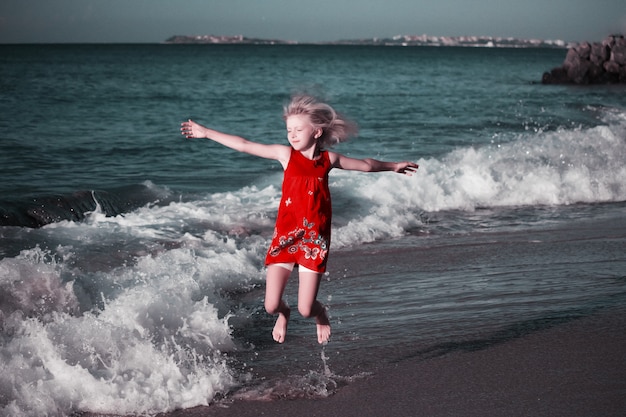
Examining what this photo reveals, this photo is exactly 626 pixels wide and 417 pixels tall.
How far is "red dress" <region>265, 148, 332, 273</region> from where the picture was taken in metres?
4.29

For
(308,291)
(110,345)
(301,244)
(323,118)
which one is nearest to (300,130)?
(323,118)

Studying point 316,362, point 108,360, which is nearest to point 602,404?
point 316,362

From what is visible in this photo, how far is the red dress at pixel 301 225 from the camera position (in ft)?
14.1

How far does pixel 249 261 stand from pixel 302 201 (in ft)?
9.94

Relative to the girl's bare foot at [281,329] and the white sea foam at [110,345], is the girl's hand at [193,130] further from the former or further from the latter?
the white sea foam at [110,345]

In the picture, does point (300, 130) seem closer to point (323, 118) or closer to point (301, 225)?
point (323, 118)

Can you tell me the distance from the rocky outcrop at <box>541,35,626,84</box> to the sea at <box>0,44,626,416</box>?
31049 mm

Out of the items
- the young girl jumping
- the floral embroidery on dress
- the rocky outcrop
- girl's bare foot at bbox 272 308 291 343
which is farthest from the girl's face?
the rocky outcrop

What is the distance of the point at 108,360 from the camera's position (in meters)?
4.61

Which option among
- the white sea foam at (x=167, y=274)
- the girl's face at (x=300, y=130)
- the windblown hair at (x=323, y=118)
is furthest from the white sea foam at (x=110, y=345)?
the windblown hair at (x=323, y=118)

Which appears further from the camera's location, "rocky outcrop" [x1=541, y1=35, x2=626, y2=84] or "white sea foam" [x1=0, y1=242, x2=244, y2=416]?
"rocky outcrop" [x1=541, y1=35, x2=626, y2=84]

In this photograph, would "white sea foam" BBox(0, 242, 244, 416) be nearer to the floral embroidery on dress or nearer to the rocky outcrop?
the floral embroidery on dress

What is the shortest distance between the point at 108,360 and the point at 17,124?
51.7 ft

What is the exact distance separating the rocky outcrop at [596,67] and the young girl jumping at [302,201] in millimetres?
44848
